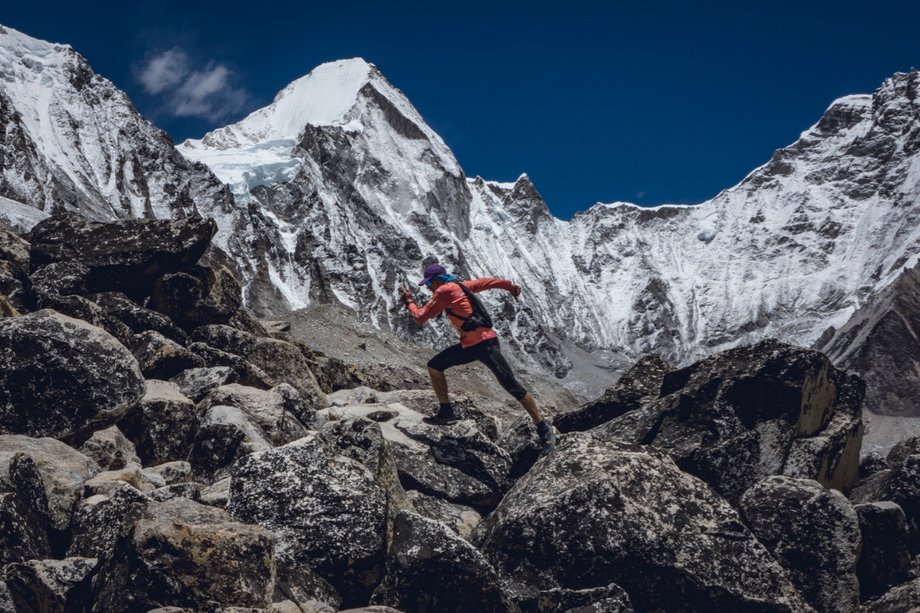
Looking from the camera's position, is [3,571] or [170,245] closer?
[3,571]

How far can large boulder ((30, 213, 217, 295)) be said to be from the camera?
15.1m

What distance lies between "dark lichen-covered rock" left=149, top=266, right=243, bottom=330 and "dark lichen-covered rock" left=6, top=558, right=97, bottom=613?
29.0 feet

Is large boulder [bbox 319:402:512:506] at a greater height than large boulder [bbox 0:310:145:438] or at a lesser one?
lesser

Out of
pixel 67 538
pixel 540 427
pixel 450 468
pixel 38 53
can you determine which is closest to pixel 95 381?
pixel 67 538

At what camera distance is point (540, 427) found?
1067 centimetres

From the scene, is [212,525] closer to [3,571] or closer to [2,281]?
[3,571]

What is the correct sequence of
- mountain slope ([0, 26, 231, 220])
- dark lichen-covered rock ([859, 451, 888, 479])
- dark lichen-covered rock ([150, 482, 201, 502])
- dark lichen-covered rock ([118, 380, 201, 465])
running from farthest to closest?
1. mountain slope ([0, 26, 231, 220])
2. dark lichen-covered rock ([859, 451, 888, 479])
3. dark lichen-covered rock ([118, 380, 201, 465])
4. dark lichen-covered rock ([150, 482, 201, 502])

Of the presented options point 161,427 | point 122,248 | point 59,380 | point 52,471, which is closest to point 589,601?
point 52,471

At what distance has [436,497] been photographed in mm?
9820

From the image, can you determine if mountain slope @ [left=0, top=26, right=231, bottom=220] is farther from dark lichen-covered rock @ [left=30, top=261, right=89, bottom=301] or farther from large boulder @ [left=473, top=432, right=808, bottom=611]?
large boulder @ [left=473, top=432, right=808, bottom=611]

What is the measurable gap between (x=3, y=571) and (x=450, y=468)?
15.8 feet

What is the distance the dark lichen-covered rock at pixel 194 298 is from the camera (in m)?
15.3

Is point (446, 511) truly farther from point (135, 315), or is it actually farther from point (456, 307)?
point (135, 315)

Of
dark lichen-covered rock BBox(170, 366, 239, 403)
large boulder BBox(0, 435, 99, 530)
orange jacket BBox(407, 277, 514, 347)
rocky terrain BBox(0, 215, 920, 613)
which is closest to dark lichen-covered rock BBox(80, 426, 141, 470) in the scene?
rocky terrain BBox(0, 215, 920, 613)
